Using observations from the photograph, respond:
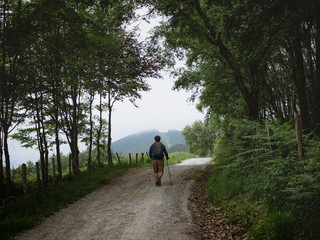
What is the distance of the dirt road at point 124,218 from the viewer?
18.2ft

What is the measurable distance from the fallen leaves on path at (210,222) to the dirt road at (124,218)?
0.77ft

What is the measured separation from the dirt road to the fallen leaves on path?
0.77 ft

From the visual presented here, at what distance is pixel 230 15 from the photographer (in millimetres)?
9562

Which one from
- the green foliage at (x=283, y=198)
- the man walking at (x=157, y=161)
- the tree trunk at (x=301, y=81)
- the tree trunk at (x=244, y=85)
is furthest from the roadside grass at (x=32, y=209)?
the tree trunk at (x=301, y=81)

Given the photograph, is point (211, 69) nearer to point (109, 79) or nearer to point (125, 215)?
point (109, 79)

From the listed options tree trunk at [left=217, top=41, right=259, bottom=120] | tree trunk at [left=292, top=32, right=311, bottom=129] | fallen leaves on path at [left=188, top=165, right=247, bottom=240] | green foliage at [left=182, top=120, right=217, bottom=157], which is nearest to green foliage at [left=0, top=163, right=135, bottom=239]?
fallen leaves on path at [left=188, top=165, right=247, bottom=240]

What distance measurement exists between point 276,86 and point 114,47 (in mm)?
14337

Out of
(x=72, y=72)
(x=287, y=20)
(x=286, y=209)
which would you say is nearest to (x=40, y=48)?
(x=72, y=72)

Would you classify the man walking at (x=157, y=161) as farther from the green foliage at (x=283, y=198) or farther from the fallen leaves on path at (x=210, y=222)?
the green foliage at (x=283, y=198)

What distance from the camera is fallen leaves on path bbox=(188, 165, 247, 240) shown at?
5.40 metres

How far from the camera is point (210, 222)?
20.9ft

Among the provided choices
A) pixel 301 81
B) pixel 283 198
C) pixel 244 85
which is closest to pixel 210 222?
pixel 283 198

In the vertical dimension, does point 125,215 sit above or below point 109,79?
below

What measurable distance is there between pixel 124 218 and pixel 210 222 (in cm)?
239
